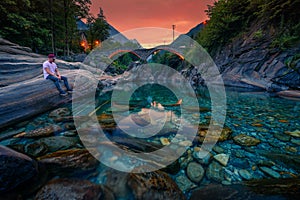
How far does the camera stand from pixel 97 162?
2207 millimetres

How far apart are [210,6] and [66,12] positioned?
2133cm

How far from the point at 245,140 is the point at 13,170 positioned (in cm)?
399

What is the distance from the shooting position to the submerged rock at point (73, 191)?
4.82 feet

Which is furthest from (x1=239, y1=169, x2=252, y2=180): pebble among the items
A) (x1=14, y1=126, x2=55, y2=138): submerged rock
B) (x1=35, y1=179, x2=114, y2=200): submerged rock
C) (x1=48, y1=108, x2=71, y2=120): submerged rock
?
(x1=48, y1=108, x2=71, y2=120): submerged rock

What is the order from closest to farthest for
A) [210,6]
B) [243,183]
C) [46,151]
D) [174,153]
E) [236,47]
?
[243,183], [46,151], [174,153], [236,47], [210,6]

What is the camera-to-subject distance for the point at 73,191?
5.00 feet

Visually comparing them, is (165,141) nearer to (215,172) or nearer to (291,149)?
(215,172)

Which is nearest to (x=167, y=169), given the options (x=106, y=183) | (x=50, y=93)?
(x=106, y=183)

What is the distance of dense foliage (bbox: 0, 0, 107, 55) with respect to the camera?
1091 cm

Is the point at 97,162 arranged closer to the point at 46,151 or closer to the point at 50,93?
the point at 46,151

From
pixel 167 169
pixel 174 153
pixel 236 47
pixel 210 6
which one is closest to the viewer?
pixel 167 169

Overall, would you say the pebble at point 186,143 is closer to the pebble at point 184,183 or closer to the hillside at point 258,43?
the pebble at point 184,183

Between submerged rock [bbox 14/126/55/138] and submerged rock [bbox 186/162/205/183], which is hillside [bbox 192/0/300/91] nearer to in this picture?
submerged rock [bbox 186/162/205/183]

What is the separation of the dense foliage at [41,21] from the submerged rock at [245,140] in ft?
51.6
